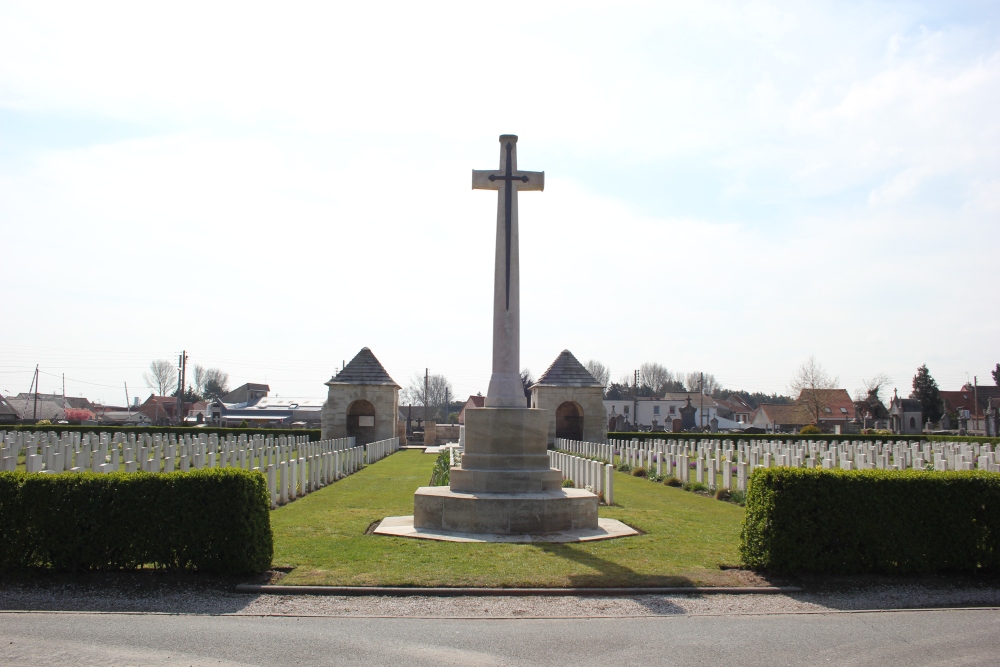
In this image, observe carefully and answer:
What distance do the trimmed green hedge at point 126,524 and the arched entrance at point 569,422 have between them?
2777cm

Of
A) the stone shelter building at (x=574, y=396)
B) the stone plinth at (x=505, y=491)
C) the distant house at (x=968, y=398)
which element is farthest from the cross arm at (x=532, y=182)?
the distant house at (x=968, y=398)

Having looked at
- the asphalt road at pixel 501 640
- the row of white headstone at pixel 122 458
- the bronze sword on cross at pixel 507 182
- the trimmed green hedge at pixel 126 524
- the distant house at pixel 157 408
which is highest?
the bronze sword on cross at pixel 507 182

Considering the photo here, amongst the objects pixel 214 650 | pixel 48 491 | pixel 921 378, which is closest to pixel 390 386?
pixel 48 491

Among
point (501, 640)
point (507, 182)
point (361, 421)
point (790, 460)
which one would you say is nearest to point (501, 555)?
point (501, 640)

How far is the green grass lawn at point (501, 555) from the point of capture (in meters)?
6.76

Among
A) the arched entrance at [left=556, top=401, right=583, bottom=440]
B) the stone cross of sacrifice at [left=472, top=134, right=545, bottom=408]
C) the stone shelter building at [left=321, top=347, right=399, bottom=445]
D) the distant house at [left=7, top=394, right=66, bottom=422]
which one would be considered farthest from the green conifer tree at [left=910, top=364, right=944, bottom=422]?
the distant house at [left=7, top=394, right=66, bottom=422]

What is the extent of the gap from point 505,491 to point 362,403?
2377 centimetres

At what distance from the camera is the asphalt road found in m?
4.75

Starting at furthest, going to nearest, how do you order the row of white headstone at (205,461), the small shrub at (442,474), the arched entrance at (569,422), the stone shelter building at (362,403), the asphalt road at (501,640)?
the arched entrance at (569,422)
the stone shelter building at (362,403)
the small shrub at (442,474)
the row of white headstone at (205,461)
the asphalt road at (501,640)

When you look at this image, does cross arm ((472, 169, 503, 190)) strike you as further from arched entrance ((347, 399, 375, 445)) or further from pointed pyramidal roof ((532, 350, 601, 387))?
arched entrance ((347, 399, 375, 445))

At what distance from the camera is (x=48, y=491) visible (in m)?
6.67

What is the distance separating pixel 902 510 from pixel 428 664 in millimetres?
4948

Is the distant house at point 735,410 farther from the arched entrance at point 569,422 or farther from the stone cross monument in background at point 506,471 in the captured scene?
the stone cross monument in background at point 506,471

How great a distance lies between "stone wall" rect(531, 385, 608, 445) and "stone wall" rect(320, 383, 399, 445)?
20.8 ft
